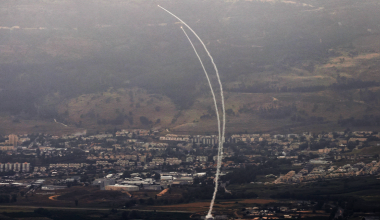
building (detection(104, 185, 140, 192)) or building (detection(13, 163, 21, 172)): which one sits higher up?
building (detection(13, 163, 21, 172))

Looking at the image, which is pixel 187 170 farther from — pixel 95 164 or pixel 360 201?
pixel 360 201

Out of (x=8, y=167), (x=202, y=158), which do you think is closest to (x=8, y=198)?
(x=8, y=167)

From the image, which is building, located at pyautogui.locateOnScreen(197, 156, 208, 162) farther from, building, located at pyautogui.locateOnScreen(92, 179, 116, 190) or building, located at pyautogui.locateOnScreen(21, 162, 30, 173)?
building, located at pyautogui.locateOnScreen(21, 162, 30, 173)

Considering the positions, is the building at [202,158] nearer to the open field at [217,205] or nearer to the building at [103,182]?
the building at [103,182]

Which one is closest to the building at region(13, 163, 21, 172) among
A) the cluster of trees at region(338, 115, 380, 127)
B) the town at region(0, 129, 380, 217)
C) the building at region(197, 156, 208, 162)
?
the town at region(0, 129, 380, 217)

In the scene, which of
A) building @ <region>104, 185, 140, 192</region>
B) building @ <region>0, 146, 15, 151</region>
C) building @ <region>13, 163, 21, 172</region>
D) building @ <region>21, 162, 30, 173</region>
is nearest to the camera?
building @ <region>104, 185, 140, 192</region>

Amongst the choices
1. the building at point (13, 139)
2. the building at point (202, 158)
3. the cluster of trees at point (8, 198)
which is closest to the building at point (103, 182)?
the cluster of trees at point (8, 198)

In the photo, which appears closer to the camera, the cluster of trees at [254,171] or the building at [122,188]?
the building at [122,188]

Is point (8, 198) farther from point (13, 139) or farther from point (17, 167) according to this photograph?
point (13, 139)

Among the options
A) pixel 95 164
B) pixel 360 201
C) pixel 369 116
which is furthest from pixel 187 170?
pixel 369 116

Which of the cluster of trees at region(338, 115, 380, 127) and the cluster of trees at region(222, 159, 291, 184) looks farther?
the cluster of trees at region(338, 115, 380, 127)

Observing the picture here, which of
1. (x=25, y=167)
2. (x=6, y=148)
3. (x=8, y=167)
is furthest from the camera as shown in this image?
(x=6, y=148)

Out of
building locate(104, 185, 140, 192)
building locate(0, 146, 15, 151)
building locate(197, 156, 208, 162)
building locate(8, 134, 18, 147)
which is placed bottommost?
building locate(104, 185, 140, 192)
